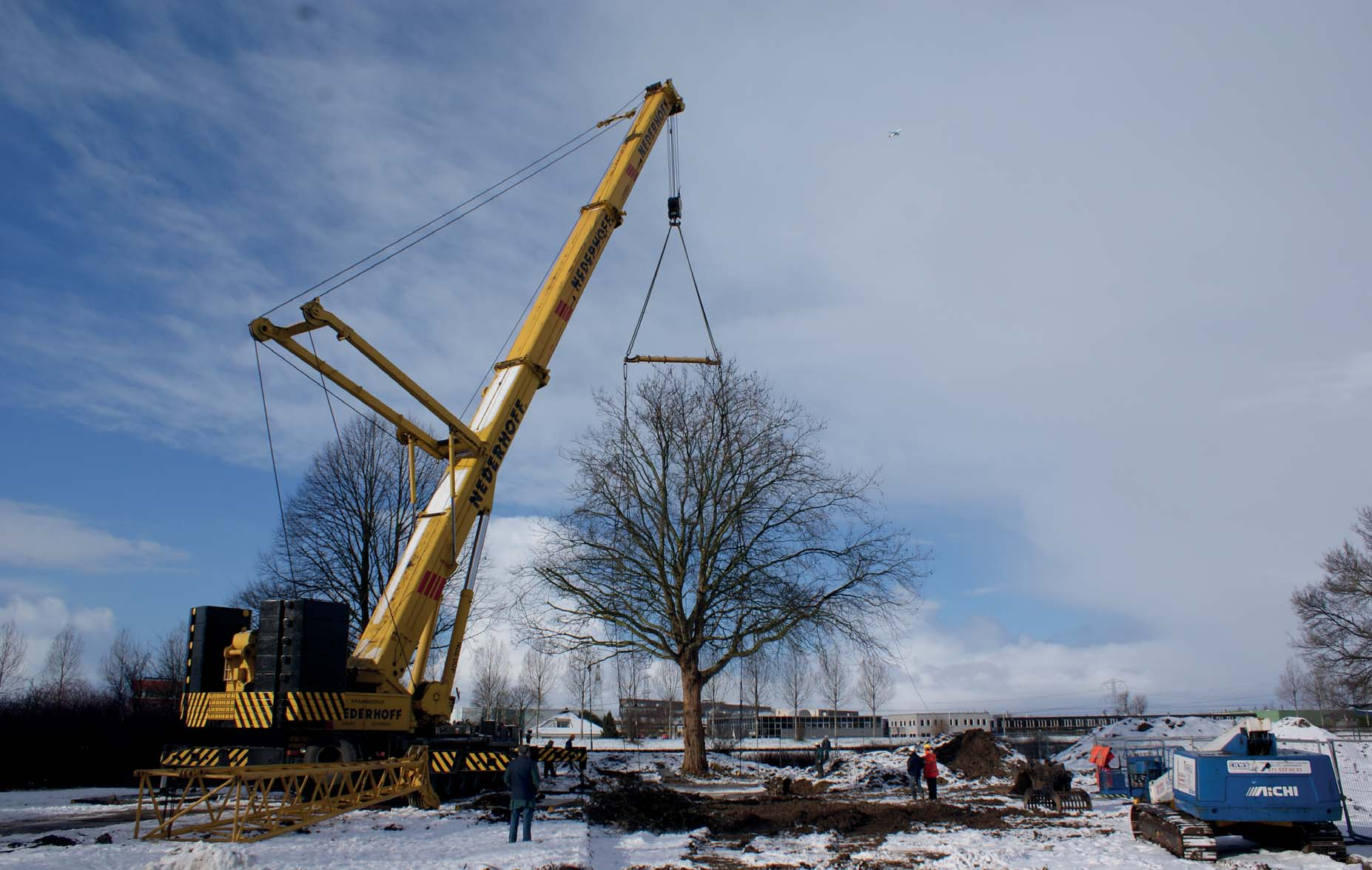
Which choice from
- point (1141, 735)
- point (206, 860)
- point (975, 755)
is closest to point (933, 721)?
point (1141, 735)

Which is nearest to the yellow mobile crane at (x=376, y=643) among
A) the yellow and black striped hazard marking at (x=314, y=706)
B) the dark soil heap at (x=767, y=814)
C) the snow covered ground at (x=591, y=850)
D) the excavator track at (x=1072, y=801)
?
the yellow and black striped hazard marking at (x=314, y=706)

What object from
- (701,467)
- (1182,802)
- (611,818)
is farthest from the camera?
(701,467)

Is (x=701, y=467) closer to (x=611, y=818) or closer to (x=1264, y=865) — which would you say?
(x=611, y=818)

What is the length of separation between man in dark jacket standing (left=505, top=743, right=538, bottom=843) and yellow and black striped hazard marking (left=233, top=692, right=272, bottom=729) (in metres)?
4.58

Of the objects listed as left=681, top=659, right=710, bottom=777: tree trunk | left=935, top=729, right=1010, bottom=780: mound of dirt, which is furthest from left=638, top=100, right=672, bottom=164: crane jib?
left=935, top=729, right=1010, bottom=780: mound of dirt

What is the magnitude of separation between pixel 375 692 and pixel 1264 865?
13.6 meters

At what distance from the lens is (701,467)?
2595cm

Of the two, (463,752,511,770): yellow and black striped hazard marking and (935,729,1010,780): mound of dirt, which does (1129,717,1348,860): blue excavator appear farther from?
(935,729,1010,780): mound of dirt

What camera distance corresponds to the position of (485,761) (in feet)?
55.6

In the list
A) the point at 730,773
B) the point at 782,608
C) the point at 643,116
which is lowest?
the point at 730,773

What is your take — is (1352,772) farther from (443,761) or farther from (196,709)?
(196,709)

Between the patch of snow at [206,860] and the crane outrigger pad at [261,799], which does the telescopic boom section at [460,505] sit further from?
the patch of snow at [206,860]

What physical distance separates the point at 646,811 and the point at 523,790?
12.1 ft

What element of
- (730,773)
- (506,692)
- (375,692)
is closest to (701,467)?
(730,773)
